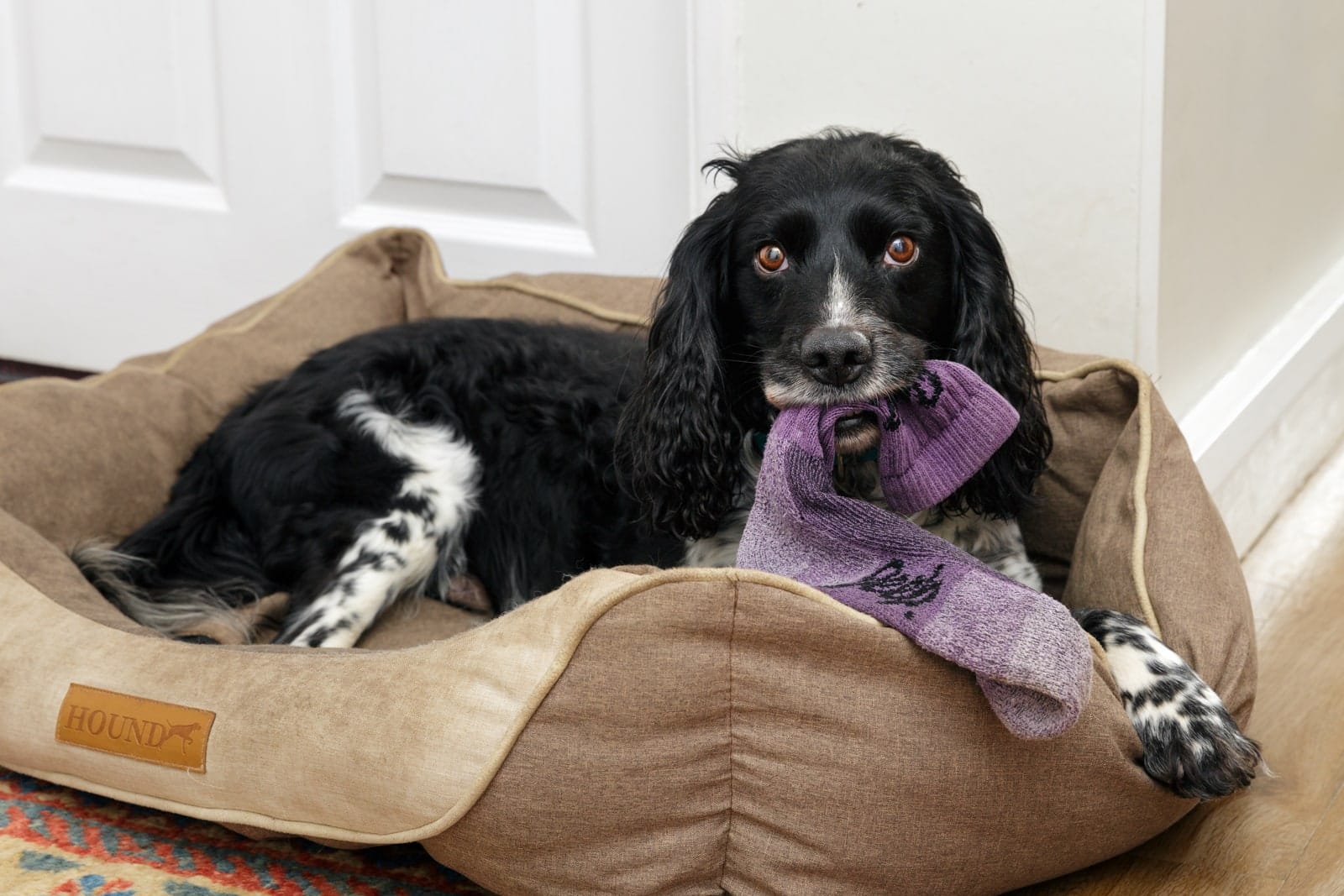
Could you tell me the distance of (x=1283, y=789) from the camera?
225 cm

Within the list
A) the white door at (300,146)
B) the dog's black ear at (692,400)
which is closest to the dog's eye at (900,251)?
the dog's black ear at (692,400)

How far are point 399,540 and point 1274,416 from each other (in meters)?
1.86

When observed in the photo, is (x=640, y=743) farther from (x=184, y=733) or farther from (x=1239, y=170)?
(x=1239, y=170)

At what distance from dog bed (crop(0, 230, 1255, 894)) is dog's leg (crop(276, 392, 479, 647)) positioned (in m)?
0.38

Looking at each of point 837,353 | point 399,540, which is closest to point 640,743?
point 837,353

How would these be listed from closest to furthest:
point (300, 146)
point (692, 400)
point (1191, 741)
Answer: point (1191, 741)
point (692, 400)
point (300, 146)

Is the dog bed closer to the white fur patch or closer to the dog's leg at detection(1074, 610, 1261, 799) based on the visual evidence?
the dog's leg at detection(1074, 610, 1261, 799)

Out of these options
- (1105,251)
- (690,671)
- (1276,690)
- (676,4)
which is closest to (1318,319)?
(1105,251)

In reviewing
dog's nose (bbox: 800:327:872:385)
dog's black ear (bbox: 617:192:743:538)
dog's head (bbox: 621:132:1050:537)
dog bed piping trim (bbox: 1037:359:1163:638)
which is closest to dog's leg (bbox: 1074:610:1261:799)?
dog bed piping trim (bbox: 1037:359:1163:638)

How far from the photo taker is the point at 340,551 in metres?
2.62

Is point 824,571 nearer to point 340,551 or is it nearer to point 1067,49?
point 340,551

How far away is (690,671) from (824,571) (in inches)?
10.4

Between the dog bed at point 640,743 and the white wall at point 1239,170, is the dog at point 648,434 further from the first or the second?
the white wall at point 1239,170

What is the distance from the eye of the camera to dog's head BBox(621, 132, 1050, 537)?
2.16 meters
